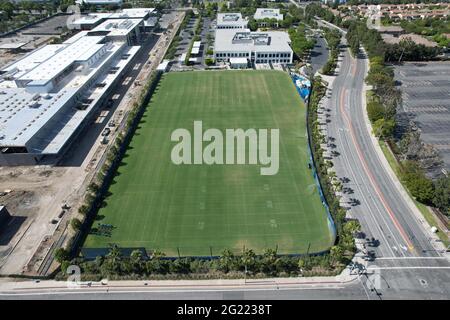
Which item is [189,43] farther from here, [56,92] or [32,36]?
[32,36]

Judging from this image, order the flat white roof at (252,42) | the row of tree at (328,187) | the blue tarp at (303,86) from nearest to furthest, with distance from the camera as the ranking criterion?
the row of tree at (328,187) → the blue tarp at (303,86) → the flat white roof at (252,42)

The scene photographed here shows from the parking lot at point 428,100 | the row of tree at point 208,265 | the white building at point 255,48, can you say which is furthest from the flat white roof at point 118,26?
the parking lot at point 428,100

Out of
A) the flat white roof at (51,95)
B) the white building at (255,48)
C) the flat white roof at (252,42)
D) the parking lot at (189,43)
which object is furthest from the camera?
the flat white roof at (252,42)

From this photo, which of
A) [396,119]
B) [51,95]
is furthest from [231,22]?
[396,119]

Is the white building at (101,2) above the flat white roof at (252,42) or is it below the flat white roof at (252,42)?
above

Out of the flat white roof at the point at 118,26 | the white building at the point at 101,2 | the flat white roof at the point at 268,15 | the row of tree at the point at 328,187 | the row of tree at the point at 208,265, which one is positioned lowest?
the row of tree at the point at 208,265

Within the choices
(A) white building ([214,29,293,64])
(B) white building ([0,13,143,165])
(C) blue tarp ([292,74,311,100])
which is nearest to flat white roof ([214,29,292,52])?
(A) white building ([214,29,293,64])

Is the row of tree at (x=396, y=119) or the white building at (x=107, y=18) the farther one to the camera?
the white building at (x=107, y=18)

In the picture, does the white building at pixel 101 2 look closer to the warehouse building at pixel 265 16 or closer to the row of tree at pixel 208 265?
the warehouse building at pixel 265 16
